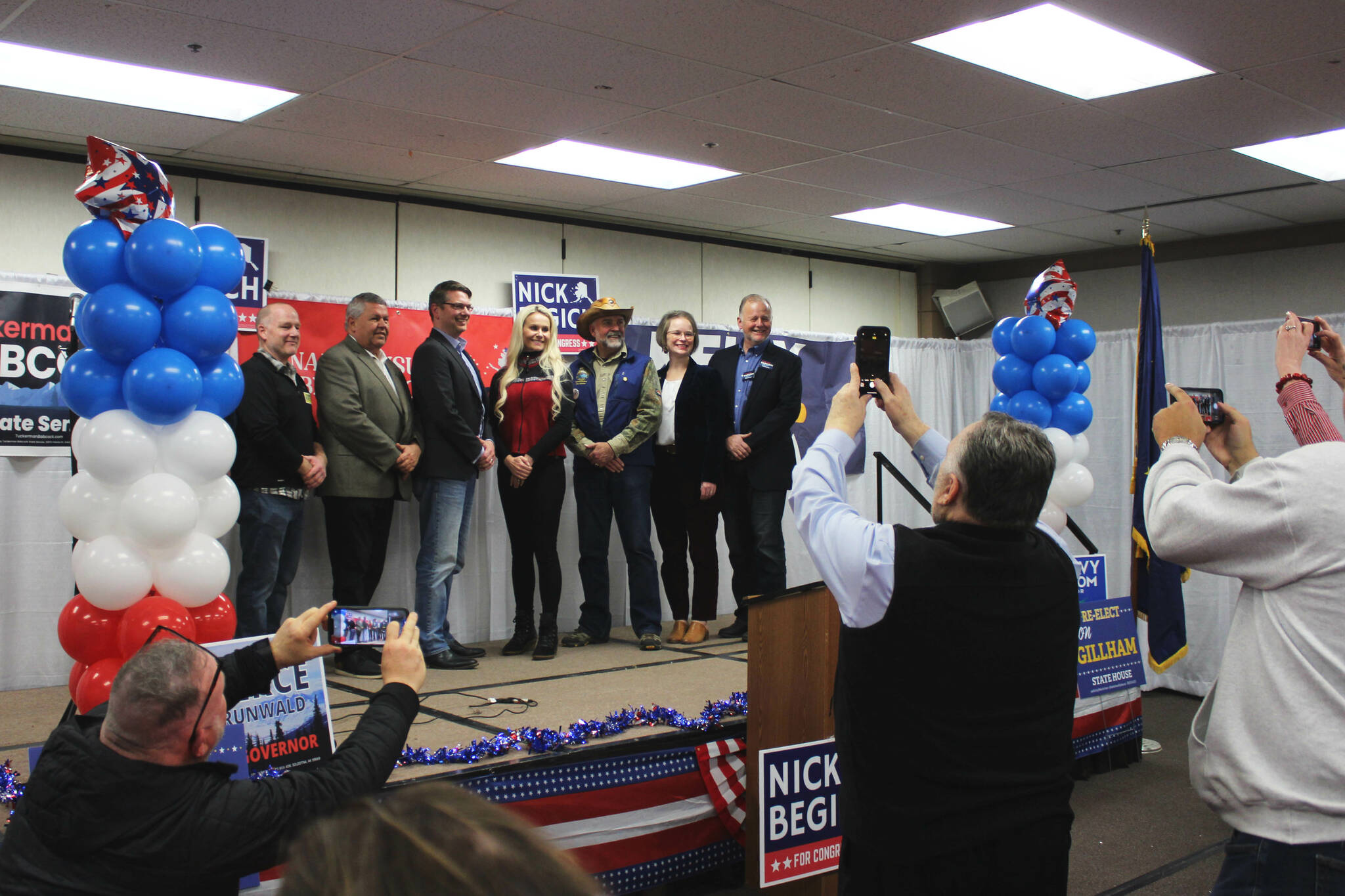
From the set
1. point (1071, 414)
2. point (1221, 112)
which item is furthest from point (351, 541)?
point (1221, 112)

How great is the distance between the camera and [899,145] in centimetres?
503

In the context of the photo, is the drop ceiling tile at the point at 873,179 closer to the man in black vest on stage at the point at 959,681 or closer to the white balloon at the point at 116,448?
the white balloon at the point at 116,448

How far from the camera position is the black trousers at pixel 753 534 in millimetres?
4930

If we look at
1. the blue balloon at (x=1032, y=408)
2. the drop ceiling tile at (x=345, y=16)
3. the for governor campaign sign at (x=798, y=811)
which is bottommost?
the for governor campaign sign at (x=798, y=811)

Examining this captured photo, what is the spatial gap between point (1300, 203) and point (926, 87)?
3386mm

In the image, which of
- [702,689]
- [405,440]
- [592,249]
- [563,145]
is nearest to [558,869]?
[702,689]

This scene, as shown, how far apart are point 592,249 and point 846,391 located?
5.04m

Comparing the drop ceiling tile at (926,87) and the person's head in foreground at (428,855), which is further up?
the drop ceiling tile at (926,87)

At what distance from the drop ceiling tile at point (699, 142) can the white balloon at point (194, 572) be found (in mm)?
2668

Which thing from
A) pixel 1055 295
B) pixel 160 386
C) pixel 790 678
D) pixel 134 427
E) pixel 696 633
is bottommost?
pixel 696 633

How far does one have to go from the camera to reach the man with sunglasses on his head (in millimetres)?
1493

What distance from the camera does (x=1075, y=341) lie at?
4.81m

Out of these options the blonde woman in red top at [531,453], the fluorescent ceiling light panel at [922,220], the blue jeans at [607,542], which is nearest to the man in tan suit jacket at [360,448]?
the blonde woman in red top at [531,453]

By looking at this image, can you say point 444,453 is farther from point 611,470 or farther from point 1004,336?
point 1004,336
